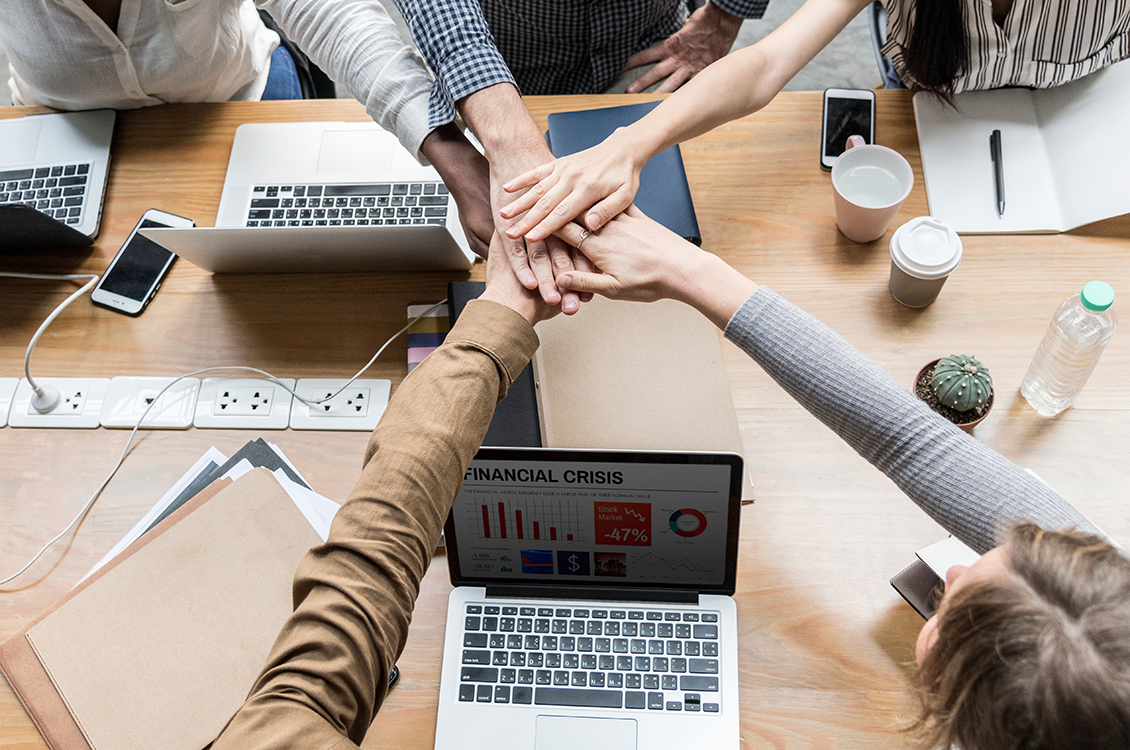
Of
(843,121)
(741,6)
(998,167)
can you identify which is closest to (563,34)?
(741,6)

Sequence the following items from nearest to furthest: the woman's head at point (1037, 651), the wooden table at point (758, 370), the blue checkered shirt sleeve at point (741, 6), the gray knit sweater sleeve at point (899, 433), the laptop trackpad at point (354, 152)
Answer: the woman's head at point (1037, 651)
the gray knit sweater sleeve at point (899, 433)
the wooden table at point (758, 370)
the laptop trackpad at point (354, 152)
the blue checkered shirt sleeve at point (741, 6)

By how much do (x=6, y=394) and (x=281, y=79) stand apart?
0.82m

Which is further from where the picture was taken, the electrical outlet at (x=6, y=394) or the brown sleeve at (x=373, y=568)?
the electrical outlet at (x=6, y=394)

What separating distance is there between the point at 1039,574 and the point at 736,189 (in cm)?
78

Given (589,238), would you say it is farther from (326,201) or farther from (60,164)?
(60,164)

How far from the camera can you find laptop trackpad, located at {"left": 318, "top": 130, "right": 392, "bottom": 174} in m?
1.27

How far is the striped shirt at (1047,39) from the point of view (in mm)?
1179

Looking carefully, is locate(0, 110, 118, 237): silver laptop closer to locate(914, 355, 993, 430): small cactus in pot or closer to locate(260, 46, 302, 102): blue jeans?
locate(260, 46, 302, 102): blue jeans

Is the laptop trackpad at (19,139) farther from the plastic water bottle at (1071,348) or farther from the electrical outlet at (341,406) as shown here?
the plastic water bottle at (1071,348)

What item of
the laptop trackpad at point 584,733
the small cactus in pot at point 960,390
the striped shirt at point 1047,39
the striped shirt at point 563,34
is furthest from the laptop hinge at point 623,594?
the striped shirt at point 1047,39

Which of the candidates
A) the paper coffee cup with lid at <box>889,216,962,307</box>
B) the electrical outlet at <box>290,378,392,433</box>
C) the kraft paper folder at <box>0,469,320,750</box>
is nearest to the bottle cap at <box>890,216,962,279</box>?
the paper coffee cup with lid at <box>889,216,962,307</box>

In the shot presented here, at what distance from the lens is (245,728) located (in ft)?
1.87

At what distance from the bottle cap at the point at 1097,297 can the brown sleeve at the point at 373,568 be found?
0.67m

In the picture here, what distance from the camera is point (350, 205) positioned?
1.24 m
